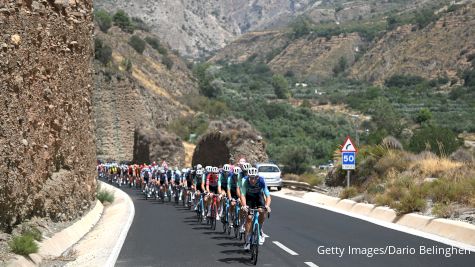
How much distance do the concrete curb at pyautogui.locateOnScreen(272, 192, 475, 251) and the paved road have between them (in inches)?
21.9

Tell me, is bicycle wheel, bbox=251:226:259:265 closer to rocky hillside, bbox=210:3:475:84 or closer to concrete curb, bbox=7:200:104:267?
concrete curb, bbox=7:200:104:267

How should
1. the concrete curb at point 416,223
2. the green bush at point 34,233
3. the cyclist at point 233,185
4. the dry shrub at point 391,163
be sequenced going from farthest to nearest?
the dry shrub at point 391,163 < the cyclist at point 233,185 < the concrete curb at point 416,223 < the green bush at point 34,233

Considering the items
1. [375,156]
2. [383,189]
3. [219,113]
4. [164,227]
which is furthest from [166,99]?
[164,227]

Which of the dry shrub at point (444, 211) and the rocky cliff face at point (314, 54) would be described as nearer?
the dry shrub at point (444, 211)

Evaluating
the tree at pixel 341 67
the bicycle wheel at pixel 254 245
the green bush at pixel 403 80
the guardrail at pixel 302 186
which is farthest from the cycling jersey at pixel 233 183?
the tree at pixel 341 67

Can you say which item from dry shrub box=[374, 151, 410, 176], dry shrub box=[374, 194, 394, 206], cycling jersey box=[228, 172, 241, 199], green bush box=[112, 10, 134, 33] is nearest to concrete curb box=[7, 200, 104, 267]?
cycling jersey box=[228, 172, 241, 199]

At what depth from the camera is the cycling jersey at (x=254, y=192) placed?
46.5ft

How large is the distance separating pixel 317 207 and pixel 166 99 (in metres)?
64.7

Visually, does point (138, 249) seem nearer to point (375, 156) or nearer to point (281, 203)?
point (281, 203)

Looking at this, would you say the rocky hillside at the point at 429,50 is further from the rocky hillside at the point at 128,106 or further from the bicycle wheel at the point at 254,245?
the bicycle wheel at the point at 254,245

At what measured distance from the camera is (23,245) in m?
13.2

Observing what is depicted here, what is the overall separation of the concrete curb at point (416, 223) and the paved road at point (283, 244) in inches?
21.9

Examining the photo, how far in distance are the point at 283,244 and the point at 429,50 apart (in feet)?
368

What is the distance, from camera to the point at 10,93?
14438 millimetres
